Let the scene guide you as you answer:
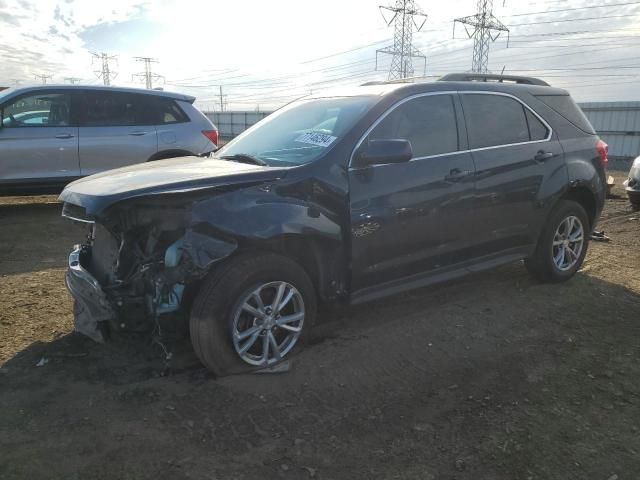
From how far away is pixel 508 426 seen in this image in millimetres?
2852

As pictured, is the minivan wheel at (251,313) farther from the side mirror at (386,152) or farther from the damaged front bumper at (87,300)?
the side mirror at (386,152)

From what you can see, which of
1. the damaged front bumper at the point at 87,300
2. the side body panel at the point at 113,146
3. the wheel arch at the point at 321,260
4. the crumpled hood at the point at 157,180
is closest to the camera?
the crumpled hood at the point at 157,180

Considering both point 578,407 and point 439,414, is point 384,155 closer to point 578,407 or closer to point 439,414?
point 439,414

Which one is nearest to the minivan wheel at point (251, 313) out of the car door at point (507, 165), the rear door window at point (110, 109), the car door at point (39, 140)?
the car door at point (507, 165)

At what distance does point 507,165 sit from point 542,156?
1.63ft

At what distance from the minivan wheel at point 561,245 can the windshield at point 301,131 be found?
2277mm

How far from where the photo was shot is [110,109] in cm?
789

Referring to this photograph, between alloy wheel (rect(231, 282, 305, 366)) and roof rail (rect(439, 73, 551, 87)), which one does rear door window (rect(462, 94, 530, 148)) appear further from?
alloy wheel (rect(231, 282, 305, 366))

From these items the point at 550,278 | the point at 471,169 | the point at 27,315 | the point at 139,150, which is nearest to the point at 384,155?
the point at 471,169

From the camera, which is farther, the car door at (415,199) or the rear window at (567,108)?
the rear window at (567,108)

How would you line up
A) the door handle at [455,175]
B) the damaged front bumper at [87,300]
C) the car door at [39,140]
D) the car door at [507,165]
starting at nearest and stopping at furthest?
the damaged front bumper at [87,300]
the door handle at [455,175]
the car door at [507,165]
the car door at [39,140]

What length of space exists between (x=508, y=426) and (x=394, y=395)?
661 millimetres

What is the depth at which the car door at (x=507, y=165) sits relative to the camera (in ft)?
14.3

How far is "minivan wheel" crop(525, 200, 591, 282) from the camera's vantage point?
16.2ft
